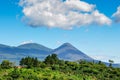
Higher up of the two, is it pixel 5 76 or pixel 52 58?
pixel 52 58

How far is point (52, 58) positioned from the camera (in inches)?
5906

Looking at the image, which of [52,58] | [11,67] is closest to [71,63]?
[52,58]

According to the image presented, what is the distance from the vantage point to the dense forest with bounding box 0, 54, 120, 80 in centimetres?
10894

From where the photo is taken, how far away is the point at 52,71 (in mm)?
123688

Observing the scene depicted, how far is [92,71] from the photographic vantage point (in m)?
135

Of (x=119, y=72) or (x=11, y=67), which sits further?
(x=119, y=72)

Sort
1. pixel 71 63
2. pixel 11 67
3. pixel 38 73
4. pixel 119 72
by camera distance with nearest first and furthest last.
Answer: pixel 38 73, pixel 11 67, pixel 119 72, pixel 71 63

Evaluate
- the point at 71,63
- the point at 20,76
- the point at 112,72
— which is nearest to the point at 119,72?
the point at 112,72

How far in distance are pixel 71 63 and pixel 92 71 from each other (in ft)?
52.6

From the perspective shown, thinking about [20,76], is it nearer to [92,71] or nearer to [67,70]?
[67,70]

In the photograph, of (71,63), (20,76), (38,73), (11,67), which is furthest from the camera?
(71,63)

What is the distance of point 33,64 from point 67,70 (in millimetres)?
13385

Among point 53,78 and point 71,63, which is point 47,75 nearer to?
point 53,78

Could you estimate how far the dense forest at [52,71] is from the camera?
109 m
